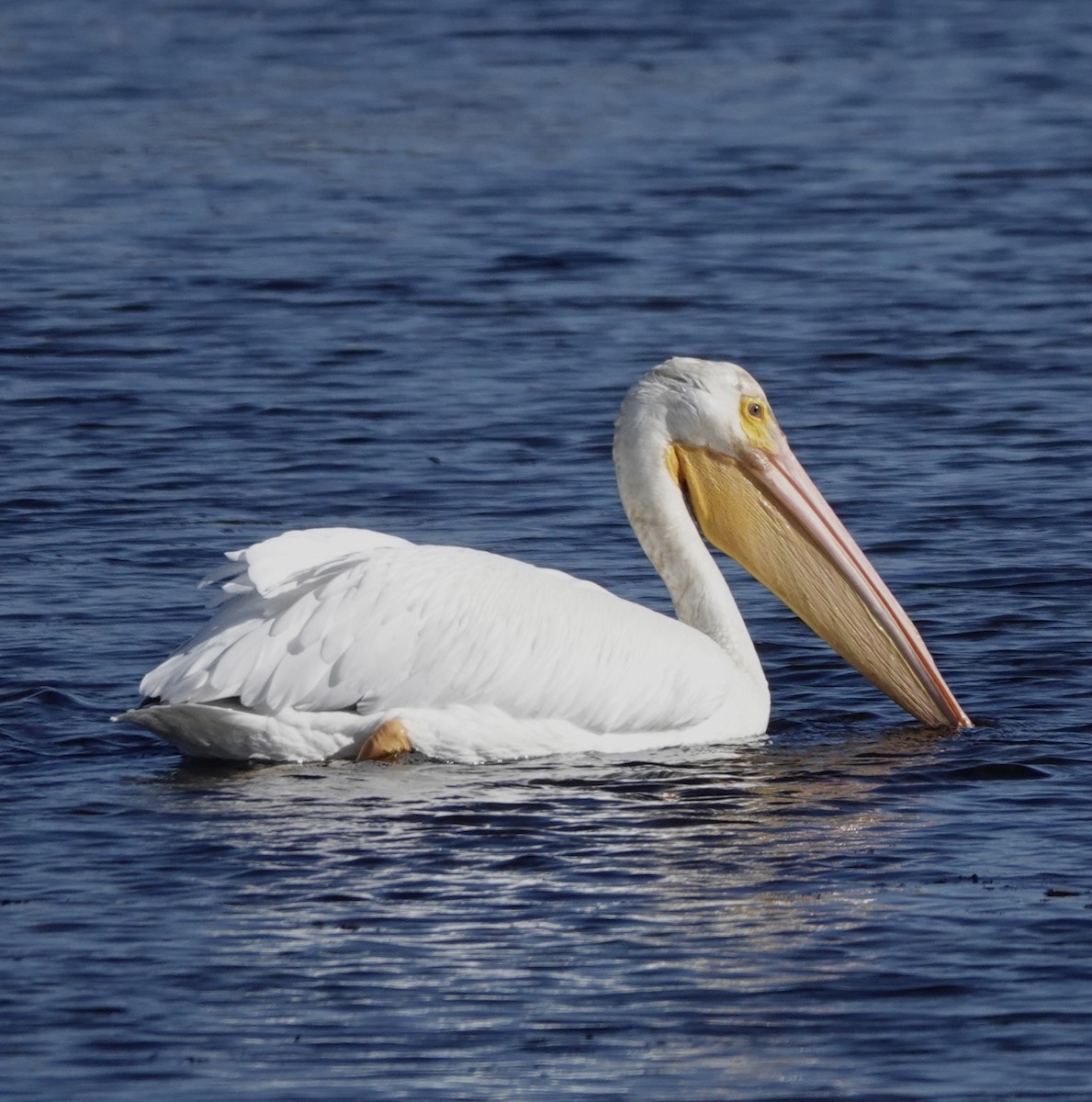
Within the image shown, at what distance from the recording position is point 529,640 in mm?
6660

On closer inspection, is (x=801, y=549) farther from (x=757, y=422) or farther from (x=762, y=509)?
(x=757, y=422)

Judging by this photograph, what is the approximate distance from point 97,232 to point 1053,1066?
10.7 metres

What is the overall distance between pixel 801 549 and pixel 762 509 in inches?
6.6

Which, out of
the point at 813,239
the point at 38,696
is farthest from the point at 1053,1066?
the point at 813,239

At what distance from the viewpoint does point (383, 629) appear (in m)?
6.51

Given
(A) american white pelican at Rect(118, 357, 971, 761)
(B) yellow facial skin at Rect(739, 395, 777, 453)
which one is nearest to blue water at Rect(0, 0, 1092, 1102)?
(A) american white pelican at Rect(118, 357, 971, 761)

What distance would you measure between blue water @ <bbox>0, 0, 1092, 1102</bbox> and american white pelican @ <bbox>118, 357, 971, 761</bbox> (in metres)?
0.13

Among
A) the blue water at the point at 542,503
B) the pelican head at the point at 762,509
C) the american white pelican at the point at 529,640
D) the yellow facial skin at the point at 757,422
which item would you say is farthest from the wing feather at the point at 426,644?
the yellow facial skin at the point at 757,422

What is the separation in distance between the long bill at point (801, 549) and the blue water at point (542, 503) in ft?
0.73

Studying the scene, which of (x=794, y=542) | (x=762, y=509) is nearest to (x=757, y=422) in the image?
(x=762, y=509)

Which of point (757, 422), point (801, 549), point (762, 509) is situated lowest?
point (801, 549)

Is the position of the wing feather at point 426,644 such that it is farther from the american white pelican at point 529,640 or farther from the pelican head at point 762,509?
the pelican head at point 762,509

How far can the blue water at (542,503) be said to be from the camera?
16.3 feet

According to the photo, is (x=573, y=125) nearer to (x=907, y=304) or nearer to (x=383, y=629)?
(x=907, y=304)
